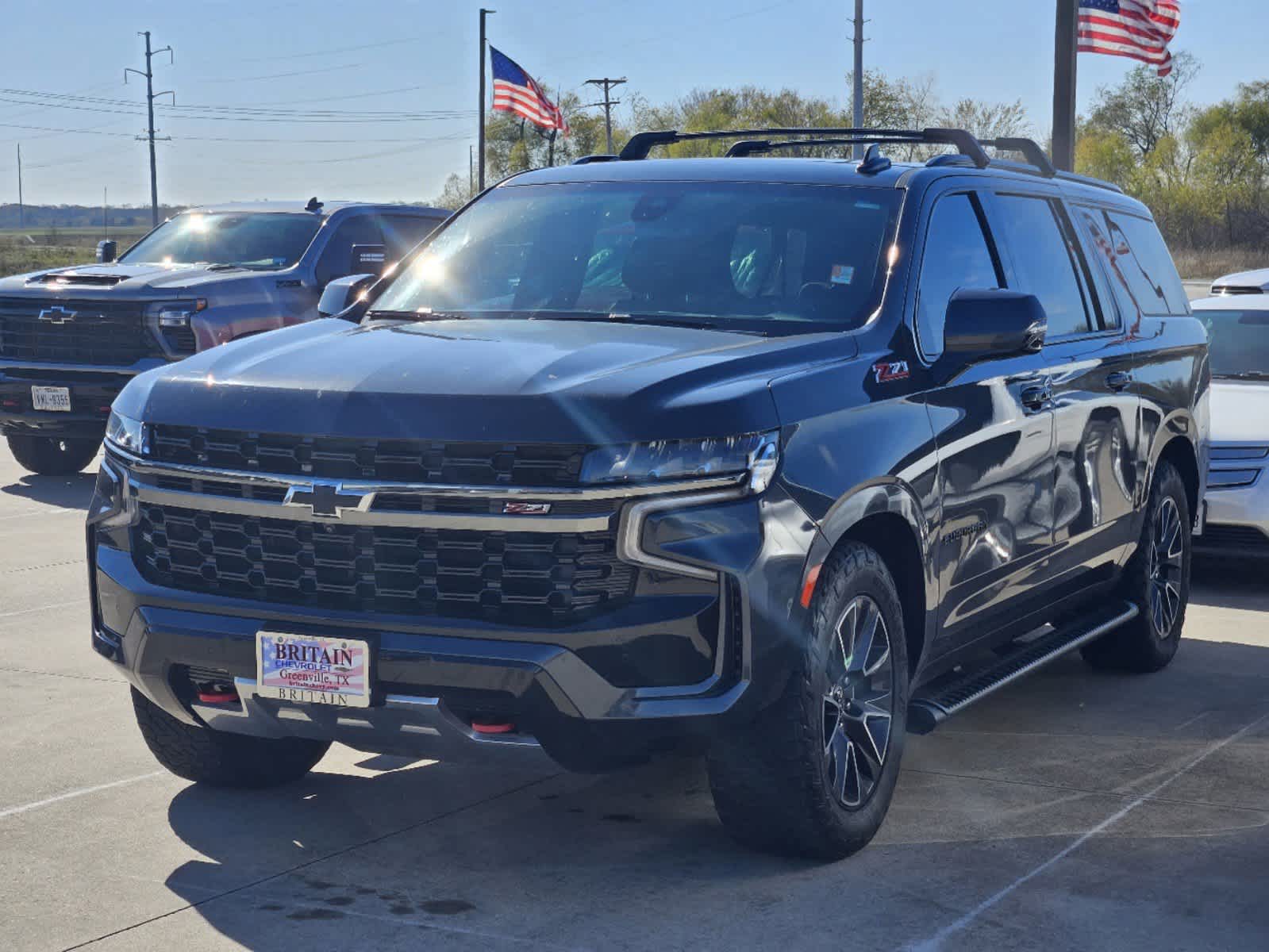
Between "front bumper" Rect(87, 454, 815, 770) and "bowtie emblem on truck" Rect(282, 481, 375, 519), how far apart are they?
25cm

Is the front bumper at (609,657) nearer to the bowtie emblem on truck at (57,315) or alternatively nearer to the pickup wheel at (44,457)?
the bowtie emblem on truck at (57,315)

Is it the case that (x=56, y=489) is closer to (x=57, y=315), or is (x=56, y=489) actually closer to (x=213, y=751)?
(x=57, y=315)

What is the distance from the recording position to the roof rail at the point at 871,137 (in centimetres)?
617

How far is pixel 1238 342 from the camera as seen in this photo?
10969 millimetres

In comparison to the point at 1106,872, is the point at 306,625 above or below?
above

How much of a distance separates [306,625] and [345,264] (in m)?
9.31

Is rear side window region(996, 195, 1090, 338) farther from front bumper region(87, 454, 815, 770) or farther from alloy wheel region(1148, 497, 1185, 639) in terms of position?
front bumper region(87, 454, 815, 770)

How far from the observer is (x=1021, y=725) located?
641cm

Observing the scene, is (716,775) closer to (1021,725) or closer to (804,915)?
(804,915)

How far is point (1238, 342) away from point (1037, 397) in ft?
18.7

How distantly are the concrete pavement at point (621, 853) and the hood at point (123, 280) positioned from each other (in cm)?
598

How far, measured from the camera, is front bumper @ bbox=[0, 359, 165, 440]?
12.0m

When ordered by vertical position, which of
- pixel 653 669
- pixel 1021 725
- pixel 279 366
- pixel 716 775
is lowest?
pixel 1021 725

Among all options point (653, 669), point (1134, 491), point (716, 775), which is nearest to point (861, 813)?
point (716, 775)
